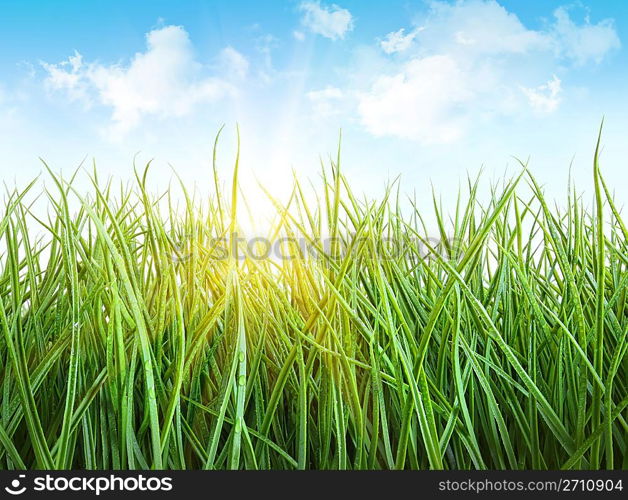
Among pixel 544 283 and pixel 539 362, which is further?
pixel 544 283

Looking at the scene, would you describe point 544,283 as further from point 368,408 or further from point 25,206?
point 25,206

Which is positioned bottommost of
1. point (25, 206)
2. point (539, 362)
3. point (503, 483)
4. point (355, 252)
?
point (503, 483)

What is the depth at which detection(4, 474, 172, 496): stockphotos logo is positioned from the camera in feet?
1.73

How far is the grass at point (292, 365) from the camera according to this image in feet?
1.78

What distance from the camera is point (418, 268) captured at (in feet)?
2.76

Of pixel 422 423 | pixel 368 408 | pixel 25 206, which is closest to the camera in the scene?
pixel 422 423

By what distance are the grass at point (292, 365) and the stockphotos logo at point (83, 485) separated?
0.08 feet

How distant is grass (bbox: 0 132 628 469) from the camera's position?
543 millimetres

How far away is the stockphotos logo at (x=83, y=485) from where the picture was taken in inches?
20.8

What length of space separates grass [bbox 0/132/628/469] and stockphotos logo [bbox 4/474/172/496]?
0.08 ft

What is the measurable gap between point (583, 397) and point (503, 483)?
124 millimetres

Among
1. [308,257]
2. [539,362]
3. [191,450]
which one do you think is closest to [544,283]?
[539,362]

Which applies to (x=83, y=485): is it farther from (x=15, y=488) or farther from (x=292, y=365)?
(x=292, y=365)

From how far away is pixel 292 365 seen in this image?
0.60 meters
